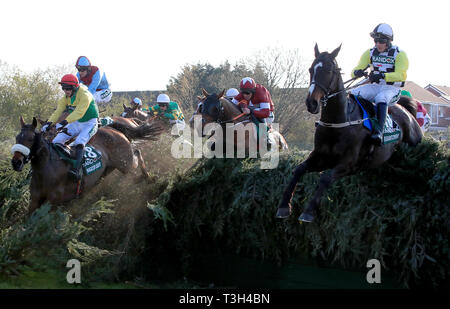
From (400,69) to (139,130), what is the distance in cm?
441

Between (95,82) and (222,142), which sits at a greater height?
(95,82)

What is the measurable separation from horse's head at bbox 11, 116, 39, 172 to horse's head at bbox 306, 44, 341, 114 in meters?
3.56

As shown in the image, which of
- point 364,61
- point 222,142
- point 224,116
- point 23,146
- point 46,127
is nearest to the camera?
point 23,146

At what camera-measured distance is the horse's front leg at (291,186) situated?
17.2ft

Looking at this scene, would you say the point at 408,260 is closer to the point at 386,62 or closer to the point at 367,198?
the point at 367,198

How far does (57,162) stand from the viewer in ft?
21.8

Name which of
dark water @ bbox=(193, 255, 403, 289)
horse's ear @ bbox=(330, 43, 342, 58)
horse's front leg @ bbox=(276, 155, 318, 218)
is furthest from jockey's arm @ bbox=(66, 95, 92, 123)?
horse's ear @ bbox=(330, 43, 342, 58)

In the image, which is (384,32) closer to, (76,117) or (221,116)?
(221,116)

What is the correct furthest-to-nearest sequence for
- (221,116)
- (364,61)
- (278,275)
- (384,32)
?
1. (221,116)
2. (364,61)
3. (278,275)
4. (384,32)

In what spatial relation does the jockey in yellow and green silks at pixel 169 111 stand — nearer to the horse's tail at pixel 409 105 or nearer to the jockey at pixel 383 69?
the horse's tail at pixel 409 105

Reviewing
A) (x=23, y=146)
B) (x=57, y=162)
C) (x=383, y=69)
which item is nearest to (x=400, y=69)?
(x=383, y=69)

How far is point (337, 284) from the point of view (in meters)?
5.65

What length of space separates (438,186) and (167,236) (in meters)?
4.01
